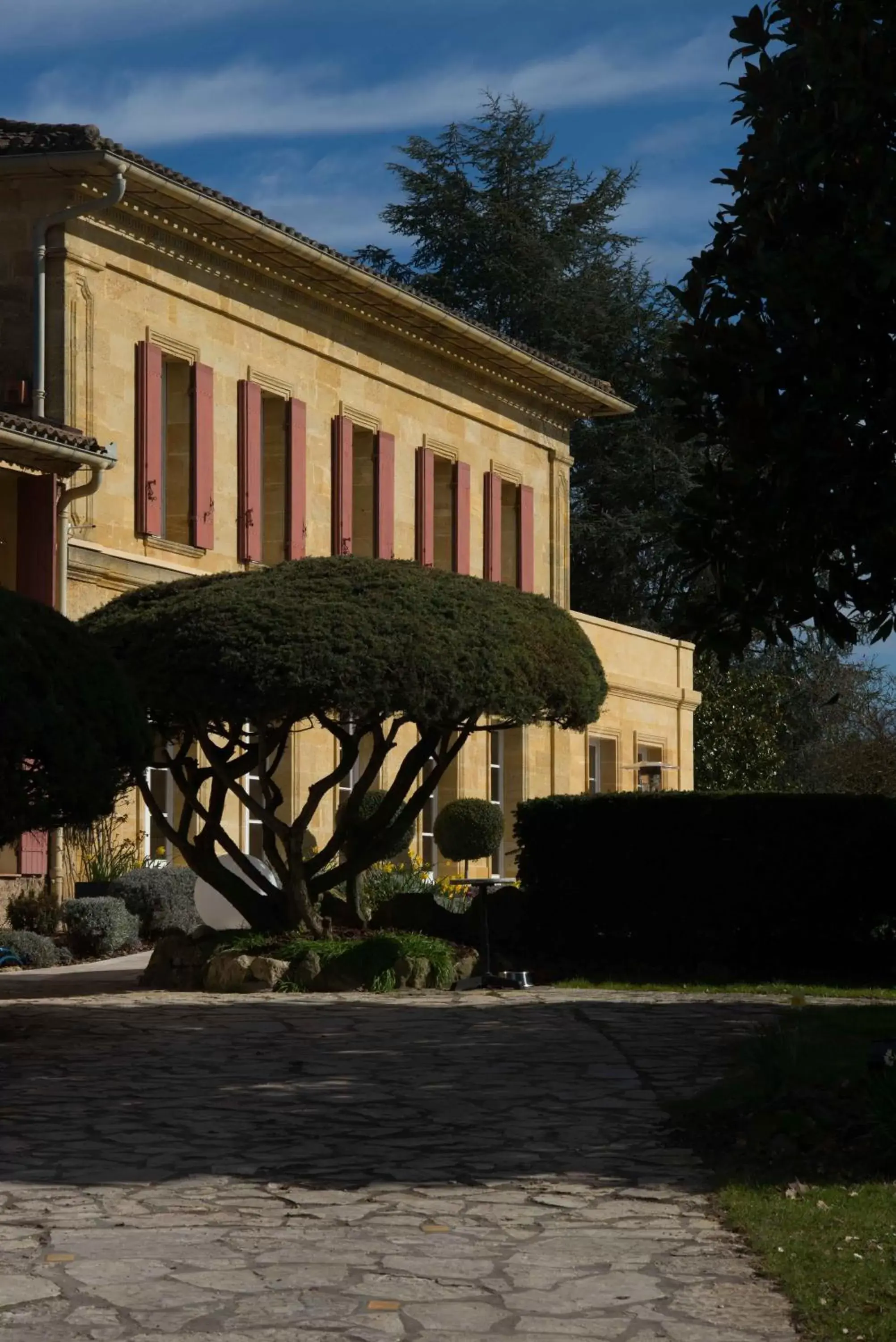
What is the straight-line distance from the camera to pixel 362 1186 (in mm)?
7156

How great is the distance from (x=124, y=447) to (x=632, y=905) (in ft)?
28.8

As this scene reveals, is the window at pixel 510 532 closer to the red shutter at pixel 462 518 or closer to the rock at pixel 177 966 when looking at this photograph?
the red shutter at pixel 462 518

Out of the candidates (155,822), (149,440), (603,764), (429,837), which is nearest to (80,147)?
(149,440)

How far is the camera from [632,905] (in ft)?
57.1

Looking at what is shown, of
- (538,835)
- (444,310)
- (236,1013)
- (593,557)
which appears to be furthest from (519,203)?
(236,1013)

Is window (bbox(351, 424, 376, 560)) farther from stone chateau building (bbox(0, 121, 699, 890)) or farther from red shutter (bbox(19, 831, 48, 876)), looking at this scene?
red shutter (bbox(19, 831, 48, 876))

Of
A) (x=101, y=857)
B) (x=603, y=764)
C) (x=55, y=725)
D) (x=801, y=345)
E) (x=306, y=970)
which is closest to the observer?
(x=801, y=345)

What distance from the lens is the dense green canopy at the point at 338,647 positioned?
47.8ft

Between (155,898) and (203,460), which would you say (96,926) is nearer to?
(155,898)

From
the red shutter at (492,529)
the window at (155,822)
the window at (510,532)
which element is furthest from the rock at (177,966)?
the window at (510,532)

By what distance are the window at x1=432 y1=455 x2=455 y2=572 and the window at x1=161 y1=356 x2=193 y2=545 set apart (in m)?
6.36

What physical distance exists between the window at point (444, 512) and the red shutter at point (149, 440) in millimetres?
7356

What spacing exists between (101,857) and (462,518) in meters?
10.3

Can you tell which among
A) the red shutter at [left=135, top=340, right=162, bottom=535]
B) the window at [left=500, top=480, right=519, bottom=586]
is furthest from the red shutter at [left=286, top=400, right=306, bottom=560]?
the window at [left=500, top=480, right=519, bottom=586]
